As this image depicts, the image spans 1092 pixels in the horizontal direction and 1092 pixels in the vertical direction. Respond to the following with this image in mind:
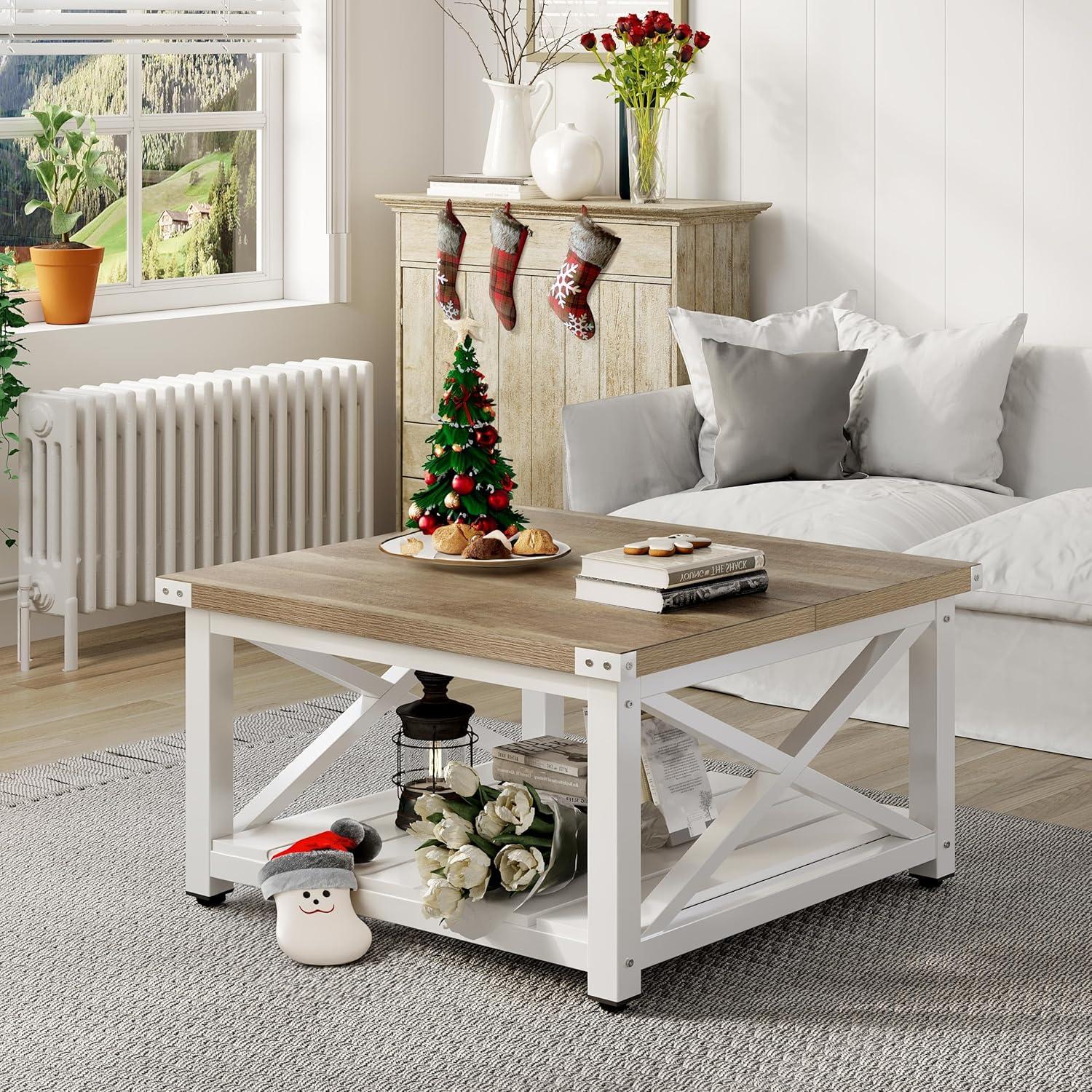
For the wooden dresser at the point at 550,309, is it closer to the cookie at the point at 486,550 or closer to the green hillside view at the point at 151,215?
the green hillside view at the point at 151,215

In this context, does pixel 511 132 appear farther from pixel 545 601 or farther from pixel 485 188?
pixel 545 601

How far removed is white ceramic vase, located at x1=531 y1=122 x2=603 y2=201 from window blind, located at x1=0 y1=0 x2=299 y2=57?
0.88 m

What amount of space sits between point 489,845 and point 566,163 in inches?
110

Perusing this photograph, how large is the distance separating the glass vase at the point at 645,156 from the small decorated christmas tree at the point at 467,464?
2.08 meters

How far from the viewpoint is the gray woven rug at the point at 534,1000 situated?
223 centimetres

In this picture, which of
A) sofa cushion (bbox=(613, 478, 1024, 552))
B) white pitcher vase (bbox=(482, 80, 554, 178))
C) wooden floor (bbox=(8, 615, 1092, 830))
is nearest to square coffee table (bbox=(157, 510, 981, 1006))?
wooden floor (bbox=(8, 615, 1092, 830))

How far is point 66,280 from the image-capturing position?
4672 millimetres

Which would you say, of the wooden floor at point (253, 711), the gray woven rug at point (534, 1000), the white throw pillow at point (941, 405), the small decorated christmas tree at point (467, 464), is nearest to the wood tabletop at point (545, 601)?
the small decorated christmas tree at point (467, 464)

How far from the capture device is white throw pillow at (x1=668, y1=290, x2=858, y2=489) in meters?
4.48

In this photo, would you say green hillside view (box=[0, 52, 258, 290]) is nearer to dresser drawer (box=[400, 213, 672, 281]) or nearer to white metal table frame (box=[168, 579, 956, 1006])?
dresser drawer (box=[400, 213, 672, 281])

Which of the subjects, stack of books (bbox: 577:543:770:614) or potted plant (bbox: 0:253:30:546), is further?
potted plant (bbox: 0:253:30:546)

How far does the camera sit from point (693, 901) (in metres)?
2.53

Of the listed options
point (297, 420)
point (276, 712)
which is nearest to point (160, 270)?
point (297, 420)

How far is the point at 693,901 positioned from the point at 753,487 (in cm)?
185
